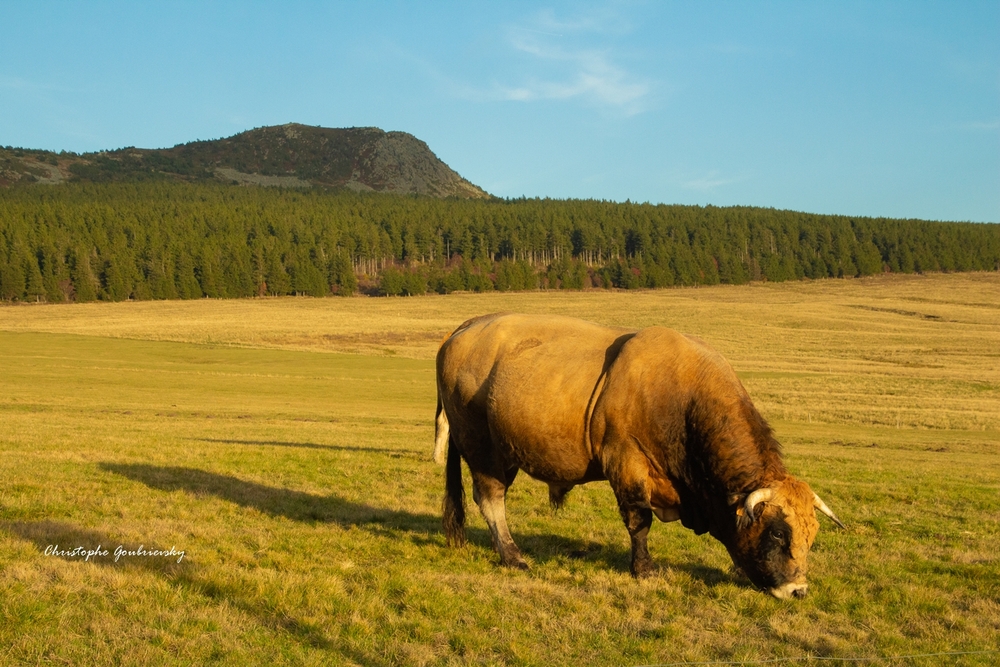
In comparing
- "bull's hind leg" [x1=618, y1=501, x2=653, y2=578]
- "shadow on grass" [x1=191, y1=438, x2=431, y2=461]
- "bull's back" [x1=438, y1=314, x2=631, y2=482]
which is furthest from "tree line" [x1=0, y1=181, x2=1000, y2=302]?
"bull's hind leg" [x1=618, y1=501, x2=653, y2=578]

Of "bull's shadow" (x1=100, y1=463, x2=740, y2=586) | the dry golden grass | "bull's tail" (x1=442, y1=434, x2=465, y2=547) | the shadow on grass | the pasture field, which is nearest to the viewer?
the pasture field

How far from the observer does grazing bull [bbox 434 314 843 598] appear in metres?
8.10

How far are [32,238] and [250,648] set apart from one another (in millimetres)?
145474

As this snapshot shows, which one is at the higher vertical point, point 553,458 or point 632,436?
point 632,436

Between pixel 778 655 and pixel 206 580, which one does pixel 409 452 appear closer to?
pixel 206 580

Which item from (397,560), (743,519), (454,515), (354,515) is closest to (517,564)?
(454,515)

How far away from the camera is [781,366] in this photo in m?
56.2

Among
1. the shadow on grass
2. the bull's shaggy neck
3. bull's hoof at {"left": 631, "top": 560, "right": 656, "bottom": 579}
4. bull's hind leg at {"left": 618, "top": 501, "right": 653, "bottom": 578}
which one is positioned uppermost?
the bull's shaggy neck

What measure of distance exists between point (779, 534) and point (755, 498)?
1.37ft

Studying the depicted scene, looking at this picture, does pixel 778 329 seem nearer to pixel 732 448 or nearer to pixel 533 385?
pixel 533 385

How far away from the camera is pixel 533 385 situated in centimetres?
951

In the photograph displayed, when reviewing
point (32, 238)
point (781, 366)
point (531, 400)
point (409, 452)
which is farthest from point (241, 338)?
point (32, 238)

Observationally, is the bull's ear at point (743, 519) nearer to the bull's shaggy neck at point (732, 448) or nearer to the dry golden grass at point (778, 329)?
the bull's shaggy neck at point (732, 448)

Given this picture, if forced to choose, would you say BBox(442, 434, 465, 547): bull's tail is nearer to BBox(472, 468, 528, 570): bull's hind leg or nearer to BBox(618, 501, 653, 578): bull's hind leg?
BBox(472, 468, 528, 570): bull's hind leg
